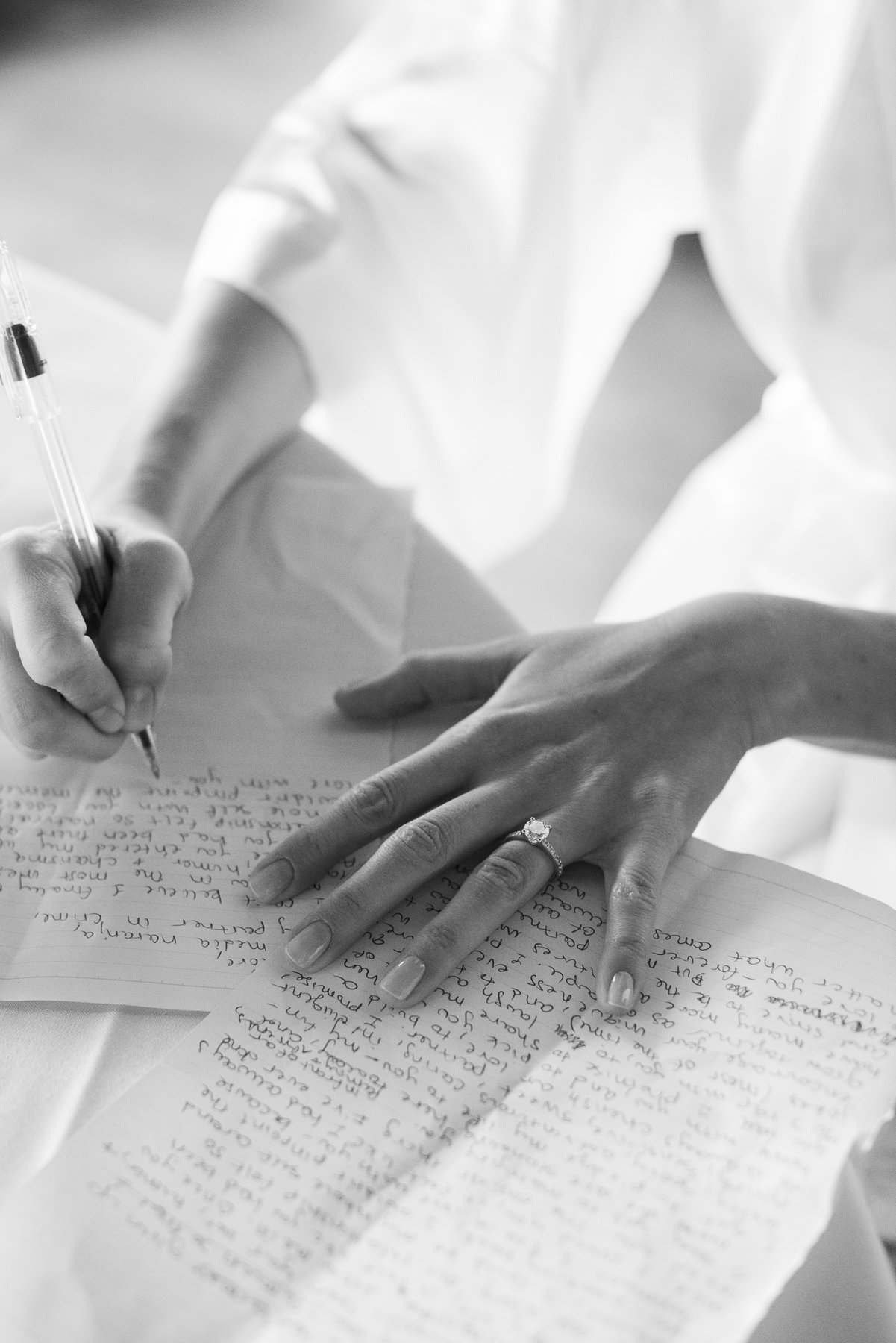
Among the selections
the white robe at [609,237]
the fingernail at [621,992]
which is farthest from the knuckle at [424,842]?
the white robe at [609,237]

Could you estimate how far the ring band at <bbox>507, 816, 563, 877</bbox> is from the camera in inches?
21.6

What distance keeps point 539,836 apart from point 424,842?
6cm

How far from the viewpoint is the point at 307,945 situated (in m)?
0.50

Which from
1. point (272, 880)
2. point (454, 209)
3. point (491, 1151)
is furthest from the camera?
point (454, 209)

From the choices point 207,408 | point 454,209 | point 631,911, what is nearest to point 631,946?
point 631,911

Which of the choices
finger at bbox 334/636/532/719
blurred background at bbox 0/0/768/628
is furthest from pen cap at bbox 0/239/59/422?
blurred background at bbox 0/0/768/628

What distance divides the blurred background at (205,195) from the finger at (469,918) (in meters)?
1.14

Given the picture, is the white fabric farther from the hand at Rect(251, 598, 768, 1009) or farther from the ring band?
the ring band

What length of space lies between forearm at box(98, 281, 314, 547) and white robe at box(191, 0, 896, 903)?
27 millimetres

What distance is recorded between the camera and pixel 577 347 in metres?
1.05

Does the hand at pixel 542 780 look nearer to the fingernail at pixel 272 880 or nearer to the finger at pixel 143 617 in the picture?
the fingernail at pixel 272 880

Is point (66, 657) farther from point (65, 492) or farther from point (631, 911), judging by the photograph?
point (631, 911)

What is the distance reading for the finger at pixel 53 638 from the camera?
56 cm

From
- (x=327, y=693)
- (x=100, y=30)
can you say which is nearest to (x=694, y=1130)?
(x=327, y=693)
